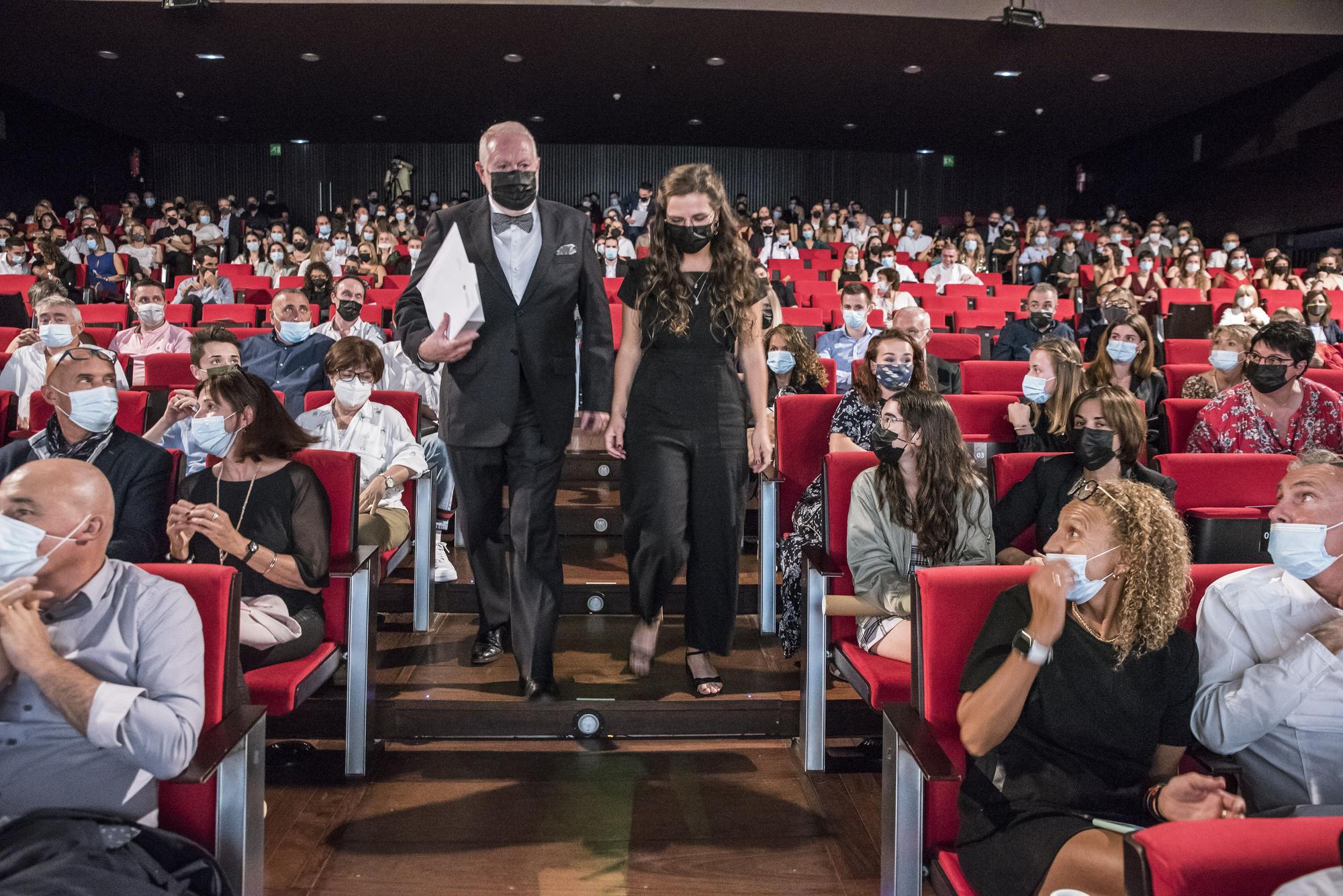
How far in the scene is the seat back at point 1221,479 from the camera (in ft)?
8.43

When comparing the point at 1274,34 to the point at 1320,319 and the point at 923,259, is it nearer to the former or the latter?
the point at 923,259

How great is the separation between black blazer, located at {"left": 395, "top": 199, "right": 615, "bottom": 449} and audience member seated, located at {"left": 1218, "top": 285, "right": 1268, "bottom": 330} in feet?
17.0

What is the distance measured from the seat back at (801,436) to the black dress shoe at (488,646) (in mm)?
966

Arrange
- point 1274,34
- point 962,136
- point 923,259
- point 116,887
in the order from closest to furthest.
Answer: point 116,887 → point 1274,34 → point 923,259 → point 962,136

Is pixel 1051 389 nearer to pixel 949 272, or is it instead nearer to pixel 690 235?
pixel 690 235

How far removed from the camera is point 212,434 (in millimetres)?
2270

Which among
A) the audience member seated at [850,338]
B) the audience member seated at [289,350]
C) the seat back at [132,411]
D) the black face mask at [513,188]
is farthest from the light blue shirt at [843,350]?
the seat back at [132,411]

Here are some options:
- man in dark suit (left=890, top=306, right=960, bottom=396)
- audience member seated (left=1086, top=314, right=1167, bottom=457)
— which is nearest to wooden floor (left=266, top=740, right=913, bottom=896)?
audience member seated (left=1086, top=314, right=1167, bottom=457)

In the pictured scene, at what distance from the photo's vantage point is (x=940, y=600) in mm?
1545

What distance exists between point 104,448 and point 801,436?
186cm

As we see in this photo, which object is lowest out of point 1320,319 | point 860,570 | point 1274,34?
point 860,570

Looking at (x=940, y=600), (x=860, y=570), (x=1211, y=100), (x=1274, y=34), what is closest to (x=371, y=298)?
(x=860, y=570)

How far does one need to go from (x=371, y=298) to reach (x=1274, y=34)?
27.5 ft

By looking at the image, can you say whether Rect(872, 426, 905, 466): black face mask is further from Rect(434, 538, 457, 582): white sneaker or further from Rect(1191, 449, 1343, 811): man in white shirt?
Rect(434, 538, 457, 582): white sneaker
